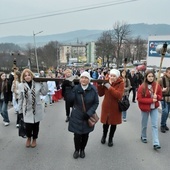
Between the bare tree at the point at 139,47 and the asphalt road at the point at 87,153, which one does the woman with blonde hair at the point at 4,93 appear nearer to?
the asphalt road at the point at 87,153

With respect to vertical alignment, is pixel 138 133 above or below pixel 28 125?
below

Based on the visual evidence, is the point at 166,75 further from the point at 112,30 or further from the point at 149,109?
the point at 112,30

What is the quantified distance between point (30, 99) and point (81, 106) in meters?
1.31

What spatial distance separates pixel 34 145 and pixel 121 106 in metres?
2.15

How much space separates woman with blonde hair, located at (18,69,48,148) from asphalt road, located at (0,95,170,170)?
0.65 meters

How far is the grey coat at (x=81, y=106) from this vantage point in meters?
4.77

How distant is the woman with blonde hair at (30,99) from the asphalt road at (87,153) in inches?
25.5

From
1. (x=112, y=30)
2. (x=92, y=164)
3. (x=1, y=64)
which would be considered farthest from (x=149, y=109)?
(x=1, y=64)

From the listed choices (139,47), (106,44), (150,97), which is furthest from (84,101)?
(139,47)

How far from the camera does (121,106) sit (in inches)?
215

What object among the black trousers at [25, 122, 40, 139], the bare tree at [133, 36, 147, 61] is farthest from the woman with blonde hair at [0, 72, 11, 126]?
the bare tree at [133, 36, 147, 61]

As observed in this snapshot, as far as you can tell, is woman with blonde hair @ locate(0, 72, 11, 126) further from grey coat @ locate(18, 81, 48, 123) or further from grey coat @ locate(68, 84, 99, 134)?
grey coat @ locate(68, 84, 99, 134)

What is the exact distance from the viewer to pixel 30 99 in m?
5.50

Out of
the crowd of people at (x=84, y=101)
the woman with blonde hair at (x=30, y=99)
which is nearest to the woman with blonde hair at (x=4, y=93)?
the crowd of people at (x=84, y=101)
